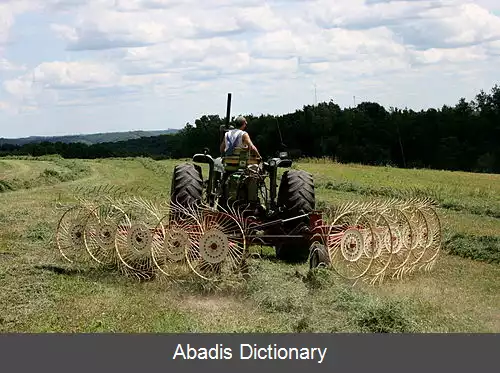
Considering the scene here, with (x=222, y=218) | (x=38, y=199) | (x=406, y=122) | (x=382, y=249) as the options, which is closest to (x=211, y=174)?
(x=222, y=218)

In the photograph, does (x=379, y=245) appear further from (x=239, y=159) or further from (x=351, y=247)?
(x=239, y=159)

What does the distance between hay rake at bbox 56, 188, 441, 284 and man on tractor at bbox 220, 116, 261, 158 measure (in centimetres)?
78

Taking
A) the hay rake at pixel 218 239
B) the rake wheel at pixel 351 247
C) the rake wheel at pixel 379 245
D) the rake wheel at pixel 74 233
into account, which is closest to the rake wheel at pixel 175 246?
the hay rake at pixel 218 239

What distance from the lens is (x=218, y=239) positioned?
8.02 meters

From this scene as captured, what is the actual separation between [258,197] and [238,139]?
85 cm

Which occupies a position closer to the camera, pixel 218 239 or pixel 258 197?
pixel 218 239

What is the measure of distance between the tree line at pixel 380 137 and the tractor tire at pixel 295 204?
38.9 m

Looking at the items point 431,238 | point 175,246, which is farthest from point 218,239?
point 431,238

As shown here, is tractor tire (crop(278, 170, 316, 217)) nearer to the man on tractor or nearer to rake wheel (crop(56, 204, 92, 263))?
the man on tractor

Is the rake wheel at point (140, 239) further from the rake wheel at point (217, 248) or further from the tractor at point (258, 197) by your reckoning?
the tractor at point (258, 197)

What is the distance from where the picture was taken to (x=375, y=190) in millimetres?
21188

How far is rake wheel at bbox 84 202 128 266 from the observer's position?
905 centimetres

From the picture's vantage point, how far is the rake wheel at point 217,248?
8.00m

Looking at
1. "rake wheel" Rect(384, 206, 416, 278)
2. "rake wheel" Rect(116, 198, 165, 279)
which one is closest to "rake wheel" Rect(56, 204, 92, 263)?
"rake wheel" Rect(116, 198, 165, 279)
